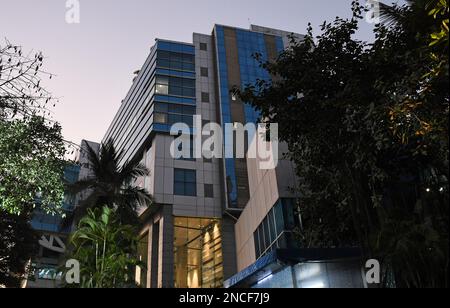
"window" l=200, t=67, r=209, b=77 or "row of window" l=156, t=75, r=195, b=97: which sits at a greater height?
"window" l=200, t=67, r=209, b=77

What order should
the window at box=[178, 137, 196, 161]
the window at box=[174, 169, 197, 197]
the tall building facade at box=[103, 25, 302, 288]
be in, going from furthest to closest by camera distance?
the window at box=[178, 137, 196, 161] < the window at box=[174, 169, 197, 197] < the tall building facade at box=[103, 25, 302, 288]

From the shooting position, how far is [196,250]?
3850cm

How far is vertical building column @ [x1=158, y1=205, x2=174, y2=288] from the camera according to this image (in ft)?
110

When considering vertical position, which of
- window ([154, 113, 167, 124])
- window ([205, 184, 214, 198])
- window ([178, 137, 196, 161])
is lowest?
window ([205, 184, 214, 198])

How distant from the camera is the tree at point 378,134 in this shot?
962cm

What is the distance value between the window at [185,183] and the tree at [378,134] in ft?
69.4

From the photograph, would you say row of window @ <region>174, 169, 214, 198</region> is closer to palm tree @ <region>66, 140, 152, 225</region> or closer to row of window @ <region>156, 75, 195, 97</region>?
row of window @ <region>156, 75, 195, 97</region>

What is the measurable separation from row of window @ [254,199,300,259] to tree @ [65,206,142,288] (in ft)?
29.3

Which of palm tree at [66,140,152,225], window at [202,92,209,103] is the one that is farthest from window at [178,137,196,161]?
palm tree at [66,140,152,225]

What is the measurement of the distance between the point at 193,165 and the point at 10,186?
92.8ft

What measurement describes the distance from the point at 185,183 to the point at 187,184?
23 centimetres

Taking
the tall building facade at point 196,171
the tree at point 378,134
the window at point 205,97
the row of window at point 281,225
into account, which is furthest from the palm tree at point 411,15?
the window at point 205,97

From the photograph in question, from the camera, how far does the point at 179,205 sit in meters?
36.4

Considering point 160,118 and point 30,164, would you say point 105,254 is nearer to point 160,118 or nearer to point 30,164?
point 30,164
